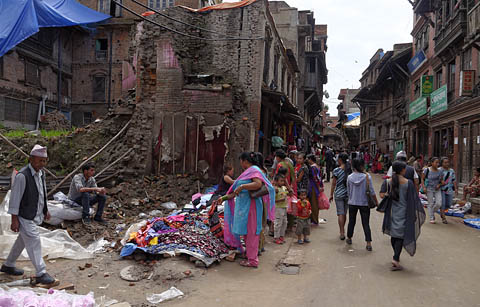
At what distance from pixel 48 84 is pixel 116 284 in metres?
26.6

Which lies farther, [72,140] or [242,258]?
[72,140]

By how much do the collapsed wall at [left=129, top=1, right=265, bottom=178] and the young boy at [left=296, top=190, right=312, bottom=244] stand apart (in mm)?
4859

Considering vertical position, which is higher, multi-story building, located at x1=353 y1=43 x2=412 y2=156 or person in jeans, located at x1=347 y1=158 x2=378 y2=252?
multi-story building, located at x1=353 y1=43 x2=412 y2=156

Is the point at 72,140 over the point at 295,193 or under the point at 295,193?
over

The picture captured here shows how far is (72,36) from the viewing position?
95.2 ft

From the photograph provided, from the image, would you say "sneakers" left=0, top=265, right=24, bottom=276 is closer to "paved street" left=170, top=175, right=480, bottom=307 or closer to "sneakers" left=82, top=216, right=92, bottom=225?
"paved street" left=170, top=175, right=480, bottom=307

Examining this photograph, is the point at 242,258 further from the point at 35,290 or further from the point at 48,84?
the point at 48,84

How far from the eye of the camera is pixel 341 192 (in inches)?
269

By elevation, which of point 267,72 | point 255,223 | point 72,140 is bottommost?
point 255,223

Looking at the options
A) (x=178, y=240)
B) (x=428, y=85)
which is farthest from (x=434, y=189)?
(x=428, y=85)

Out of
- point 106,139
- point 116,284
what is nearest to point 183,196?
point 106,139

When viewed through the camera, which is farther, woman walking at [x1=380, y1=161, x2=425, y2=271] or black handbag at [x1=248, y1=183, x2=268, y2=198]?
black handbag at [x1=248, y1=183, x2=268, y2=198]

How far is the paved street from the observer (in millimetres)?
4066

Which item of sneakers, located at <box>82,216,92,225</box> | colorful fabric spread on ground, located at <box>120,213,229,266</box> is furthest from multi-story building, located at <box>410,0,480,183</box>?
sneakers, located at <box>82,216,92,225</box>
